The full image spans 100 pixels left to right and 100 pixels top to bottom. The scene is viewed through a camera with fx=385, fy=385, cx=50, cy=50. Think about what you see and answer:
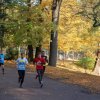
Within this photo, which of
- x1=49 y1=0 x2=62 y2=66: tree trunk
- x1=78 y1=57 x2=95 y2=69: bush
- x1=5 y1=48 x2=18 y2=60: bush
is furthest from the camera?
x1=78 y1=57 x2=95 y2=69: bush

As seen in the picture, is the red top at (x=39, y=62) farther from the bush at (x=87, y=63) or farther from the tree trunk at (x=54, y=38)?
the bush at (x=87, y=63)

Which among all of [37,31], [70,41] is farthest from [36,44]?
[70,41]

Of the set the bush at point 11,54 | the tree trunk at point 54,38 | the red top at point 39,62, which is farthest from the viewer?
the bush at point 11,54

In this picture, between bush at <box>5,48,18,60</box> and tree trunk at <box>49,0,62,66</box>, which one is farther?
bush at <box>5,48,18,60</box>

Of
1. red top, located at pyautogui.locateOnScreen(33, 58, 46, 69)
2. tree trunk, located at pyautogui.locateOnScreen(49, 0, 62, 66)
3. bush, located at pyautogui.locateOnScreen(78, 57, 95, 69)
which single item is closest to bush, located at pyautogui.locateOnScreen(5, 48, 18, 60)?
tree trunk, located at pyautogui.locateOnScreen(49, 0, 62, 66)

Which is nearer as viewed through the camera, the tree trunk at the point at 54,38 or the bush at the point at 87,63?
the tree trunk at the point at 54,38

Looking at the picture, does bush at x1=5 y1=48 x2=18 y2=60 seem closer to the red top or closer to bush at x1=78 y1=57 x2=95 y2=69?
bush at x1=78 y1=57 x2=95 y2=69

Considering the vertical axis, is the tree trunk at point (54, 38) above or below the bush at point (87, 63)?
above

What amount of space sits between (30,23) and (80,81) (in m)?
13.9

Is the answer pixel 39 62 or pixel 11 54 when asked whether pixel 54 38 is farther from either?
pixel 39 62

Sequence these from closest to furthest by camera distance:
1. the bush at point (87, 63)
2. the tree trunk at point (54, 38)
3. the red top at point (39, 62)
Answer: the red top at point (39, 62)
the tree trunk at point (54, 38)
the bush at point (87, 63)

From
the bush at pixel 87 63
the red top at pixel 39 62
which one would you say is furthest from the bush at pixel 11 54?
the red top at pixel 39 62

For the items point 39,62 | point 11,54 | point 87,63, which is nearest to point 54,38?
point 11,54

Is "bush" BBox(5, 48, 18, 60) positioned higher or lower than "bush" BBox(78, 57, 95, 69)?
higher
